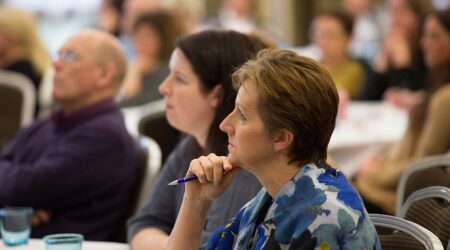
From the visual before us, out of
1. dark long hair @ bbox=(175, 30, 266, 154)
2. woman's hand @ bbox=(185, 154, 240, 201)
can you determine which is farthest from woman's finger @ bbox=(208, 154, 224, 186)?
dark long hair @ bbox=(175, 30, 266, 154)

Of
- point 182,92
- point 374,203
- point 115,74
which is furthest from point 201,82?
point 374,203

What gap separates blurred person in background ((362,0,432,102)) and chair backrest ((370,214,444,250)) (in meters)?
3.33

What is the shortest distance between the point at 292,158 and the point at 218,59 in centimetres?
77

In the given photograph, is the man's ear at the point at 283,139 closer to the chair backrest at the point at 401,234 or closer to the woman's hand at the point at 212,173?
the woman's hand at the point at 212,173

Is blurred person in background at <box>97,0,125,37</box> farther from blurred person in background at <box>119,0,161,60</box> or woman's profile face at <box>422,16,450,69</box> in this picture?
woman's profile face at <box>422,16,450,69</box>

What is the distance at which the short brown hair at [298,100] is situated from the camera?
5.50 ft

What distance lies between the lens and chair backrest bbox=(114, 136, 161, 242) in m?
3.07

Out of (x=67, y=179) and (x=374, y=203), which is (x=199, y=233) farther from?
(x=374, y=203)

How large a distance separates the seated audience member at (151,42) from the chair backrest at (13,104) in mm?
739

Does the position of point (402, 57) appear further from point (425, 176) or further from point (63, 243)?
point (63, 243)

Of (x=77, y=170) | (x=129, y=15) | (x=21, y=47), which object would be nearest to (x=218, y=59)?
(x=77, y=170)

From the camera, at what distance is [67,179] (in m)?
3.03

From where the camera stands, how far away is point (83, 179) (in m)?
3.05

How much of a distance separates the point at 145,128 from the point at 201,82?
152 centimetres
